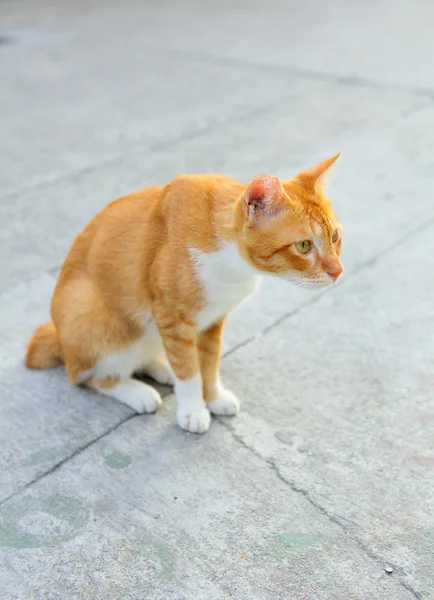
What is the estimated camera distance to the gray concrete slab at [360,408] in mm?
2158

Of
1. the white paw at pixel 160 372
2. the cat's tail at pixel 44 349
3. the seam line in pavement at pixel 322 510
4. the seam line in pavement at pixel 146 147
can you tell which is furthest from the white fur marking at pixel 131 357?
the seam line in pavement at pixel 146 147

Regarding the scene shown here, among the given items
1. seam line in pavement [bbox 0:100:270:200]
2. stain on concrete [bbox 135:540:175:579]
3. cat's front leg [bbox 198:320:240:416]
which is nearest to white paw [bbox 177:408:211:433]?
cat's front leg [bbox 198:320:240:416]

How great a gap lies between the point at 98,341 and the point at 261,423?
692mm

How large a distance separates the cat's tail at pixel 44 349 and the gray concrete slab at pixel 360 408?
73 cm

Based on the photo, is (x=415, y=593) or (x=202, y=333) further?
(x=202, y=333)

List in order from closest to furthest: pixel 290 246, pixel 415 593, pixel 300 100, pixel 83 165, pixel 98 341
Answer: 1. pixel 415 593
2. pixel 290 246
3. pixel 98 341
4. pixel 83 165
5. pixel 300 100

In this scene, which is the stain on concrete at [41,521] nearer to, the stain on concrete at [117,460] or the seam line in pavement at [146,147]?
the stain on concrete at [117,460]

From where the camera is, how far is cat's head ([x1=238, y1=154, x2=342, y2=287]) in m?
2.00

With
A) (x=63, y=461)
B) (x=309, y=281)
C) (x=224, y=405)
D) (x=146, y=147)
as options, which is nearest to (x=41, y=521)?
(x=63, y=461)

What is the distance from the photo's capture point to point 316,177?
2.19m

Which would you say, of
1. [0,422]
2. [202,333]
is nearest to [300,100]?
[202,333]

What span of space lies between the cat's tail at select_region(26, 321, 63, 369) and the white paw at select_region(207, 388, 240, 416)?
70 centimetres

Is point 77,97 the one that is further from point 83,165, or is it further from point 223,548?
point 223,548

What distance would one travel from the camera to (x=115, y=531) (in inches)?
84.0
